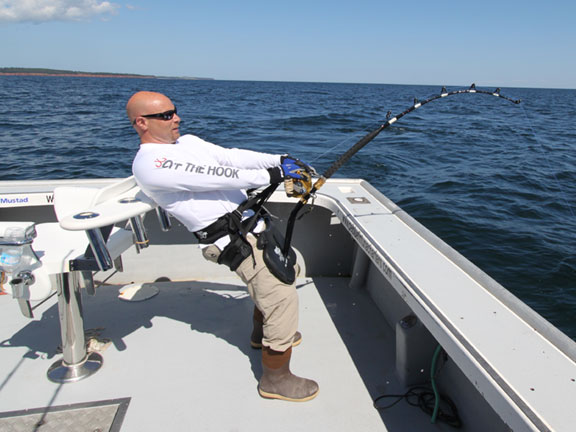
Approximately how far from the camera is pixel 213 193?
191 cm

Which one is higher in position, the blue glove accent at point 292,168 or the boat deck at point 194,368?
the blue glove accent at point 292,168

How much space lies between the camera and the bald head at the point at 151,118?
186 cm

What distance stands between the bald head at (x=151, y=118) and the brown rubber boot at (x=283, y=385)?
3.91 ft

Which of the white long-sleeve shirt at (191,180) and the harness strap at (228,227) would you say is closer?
the white long-sleeve shirt at (191,180)

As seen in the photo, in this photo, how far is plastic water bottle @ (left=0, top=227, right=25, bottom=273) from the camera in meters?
1.77

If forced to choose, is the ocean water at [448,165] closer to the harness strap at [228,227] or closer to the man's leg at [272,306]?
the man's leg at [272,306]

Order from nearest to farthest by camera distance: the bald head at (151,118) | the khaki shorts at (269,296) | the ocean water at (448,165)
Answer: the bald head at (151,118) < the khaki shorts at (269,296) < the ocean water at (448,165)

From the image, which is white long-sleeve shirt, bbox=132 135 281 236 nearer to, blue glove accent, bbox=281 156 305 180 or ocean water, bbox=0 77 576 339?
blue glove accent, bbox=281 156 305 180

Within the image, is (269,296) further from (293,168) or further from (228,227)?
(293,168)

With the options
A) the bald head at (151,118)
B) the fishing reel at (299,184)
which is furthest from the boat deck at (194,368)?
the bald head at (151,118)

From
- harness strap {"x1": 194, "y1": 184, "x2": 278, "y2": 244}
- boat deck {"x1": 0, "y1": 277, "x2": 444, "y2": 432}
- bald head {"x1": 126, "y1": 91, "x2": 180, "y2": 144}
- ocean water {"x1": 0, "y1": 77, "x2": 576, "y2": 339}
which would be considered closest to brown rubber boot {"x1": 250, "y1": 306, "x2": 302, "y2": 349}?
boat deck {"x1": 0, "y1": 277, "x2": 444, "y2": 432}

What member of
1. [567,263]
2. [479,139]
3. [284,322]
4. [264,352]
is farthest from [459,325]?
[479,139]

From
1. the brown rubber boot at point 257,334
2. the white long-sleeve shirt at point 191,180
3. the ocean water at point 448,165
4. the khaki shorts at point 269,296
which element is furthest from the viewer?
the ocean water at point 448,165

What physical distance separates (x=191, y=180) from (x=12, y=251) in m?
0.87
